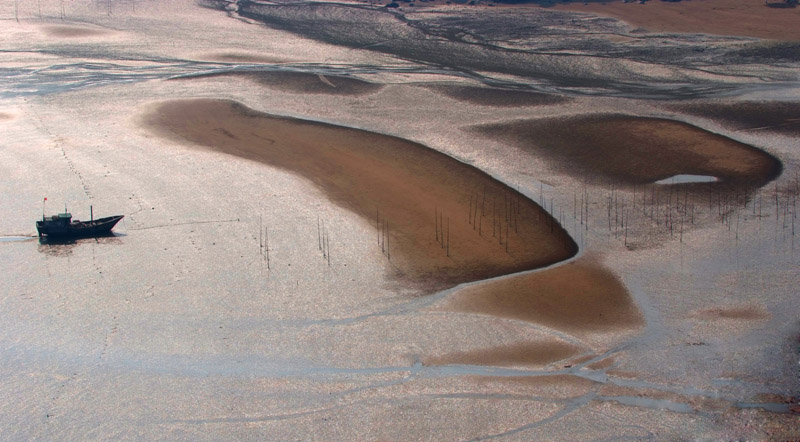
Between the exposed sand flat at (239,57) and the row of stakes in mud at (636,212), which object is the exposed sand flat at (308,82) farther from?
the row of stakes in mud at (636,212)

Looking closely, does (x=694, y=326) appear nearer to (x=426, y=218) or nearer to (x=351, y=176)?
(x=426, y=218)

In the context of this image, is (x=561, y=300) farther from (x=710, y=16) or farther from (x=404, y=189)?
(x=710, y=16)

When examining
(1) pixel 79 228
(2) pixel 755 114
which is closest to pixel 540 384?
(1) pixel 79 228

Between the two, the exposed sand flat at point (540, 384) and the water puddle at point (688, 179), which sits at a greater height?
the water puddle at point (688, 179)

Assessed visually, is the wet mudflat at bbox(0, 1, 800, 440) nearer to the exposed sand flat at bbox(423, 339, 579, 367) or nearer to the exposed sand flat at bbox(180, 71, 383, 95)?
the exposed sand flat at bbox(423, 339, 579, 367)

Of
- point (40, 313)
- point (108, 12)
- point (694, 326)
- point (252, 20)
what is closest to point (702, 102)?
point (694, 326)

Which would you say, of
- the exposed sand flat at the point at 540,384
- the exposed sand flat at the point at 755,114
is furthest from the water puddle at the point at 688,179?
the exposed sand flat at the point at 540,384
